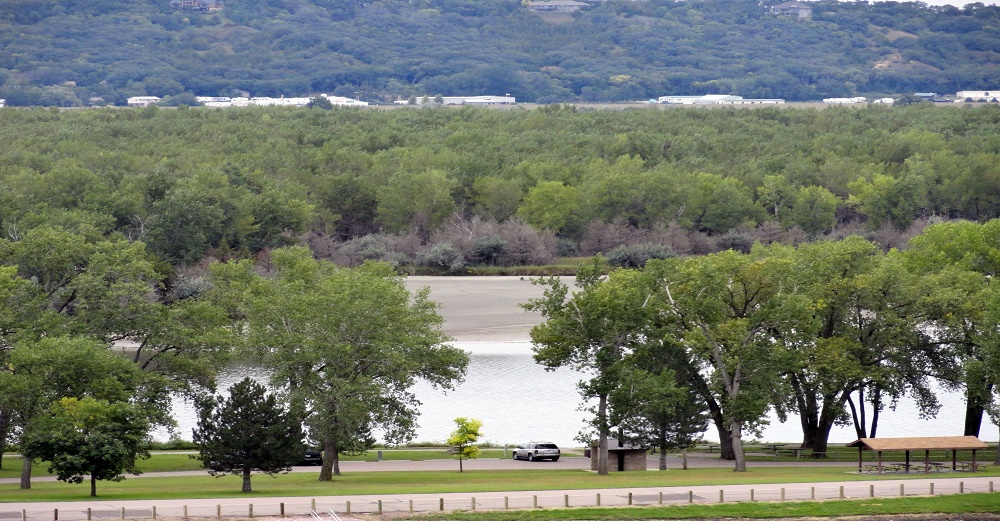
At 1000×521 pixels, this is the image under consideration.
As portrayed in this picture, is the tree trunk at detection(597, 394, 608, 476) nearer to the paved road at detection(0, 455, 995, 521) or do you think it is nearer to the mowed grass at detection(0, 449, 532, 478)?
the paved road at detection(0, 455, 995, 521)

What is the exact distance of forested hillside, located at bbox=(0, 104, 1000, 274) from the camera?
334ft

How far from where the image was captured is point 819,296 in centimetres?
4872

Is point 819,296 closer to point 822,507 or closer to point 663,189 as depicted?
point 822,507

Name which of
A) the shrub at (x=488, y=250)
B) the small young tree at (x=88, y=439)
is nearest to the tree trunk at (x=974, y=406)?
the small young tree at (x=88, y=439)

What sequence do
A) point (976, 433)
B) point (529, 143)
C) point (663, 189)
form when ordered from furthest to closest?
point (529, 143)
point (663, 189)
point (976, 433)

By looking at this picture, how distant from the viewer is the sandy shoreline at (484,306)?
84.2 metres

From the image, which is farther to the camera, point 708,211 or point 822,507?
point 708,211

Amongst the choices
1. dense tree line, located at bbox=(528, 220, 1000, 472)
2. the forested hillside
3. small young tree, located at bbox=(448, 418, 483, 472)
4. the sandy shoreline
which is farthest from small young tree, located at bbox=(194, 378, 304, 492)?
the sandy shoreline

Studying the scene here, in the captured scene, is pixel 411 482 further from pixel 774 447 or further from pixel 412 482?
pixel 774 447

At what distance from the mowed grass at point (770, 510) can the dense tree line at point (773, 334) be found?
325 inches

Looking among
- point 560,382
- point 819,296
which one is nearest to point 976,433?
point 819,296

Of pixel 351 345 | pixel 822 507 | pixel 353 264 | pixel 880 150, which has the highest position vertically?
pixel 880 150

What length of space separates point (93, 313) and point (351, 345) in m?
9.18

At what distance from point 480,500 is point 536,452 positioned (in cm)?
1332
